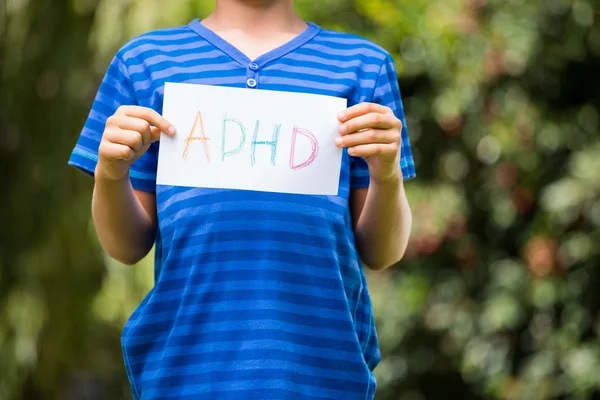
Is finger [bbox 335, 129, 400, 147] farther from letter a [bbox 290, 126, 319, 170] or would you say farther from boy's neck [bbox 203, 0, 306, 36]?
boy's neck [bbox 203, 0, 306, 36]

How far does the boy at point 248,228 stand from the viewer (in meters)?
1.07

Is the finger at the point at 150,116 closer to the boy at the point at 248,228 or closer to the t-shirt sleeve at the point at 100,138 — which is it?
the boy at the point at 248,228

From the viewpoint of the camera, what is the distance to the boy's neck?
1.20m

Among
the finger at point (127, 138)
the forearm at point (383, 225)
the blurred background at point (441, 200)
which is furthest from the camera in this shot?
the blurred background at point (441, 200)

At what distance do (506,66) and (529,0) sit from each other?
0.70 ft

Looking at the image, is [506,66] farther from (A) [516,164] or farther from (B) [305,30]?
(B) [305,30]

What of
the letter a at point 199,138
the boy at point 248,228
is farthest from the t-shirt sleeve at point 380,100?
the letter a at point 199,138

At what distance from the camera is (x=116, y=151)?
3.46 feet

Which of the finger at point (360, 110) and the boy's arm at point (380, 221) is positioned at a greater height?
the finger at point (360, 110)

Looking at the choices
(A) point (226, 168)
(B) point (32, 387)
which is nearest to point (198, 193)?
(A) point (226, 168)

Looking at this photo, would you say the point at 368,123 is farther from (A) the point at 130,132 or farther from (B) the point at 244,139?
(A) the point at 130,132

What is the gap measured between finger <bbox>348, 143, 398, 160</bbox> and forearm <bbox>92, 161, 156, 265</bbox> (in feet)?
0.94

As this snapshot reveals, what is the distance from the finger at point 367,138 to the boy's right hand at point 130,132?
0.66 feet

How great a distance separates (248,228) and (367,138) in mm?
176
